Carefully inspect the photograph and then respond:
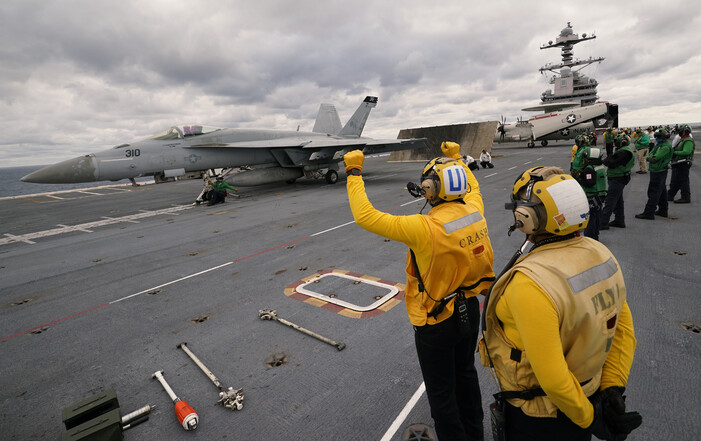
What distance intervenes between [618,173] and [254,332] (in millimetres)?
7674

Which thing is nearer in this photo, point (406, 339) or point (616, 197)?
point (406, 339)

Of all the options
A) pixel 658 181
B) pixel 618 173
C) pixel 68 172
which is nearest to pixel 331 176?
pixel 68 172

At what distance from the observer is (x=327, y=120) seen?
24.8m

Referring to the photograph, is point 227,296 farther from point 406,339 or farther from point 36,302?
point 36,302

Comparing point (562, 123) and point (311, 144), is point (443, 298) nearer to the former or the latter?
point (311, 144)

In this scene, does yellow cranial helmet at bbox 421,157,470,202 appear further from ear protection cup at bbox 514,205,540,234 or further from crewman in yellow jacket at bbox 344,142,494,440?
ear protection cup at bbox 514,205,540,234

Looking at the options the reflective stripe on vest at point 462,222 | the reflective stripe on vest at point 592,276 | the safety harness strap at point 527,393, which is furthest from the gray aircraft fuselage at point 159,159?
the reflective stripe on vest at point 592,276

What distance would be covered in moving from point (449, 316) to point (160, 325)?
12.8ft

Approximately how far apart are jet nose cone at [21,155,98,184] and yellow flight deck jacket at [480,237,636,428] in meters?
14.0

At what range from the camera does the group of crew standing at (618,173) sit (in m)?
5.91

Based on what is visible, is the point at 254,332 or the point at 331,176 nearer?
the point at 254,332

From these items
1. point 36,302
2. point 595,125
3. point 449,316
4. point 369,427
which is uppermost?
point 595,125

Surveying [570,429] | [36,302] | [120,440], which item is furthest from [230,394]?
[36,302]

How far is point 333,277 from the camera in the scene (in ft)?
17.7
